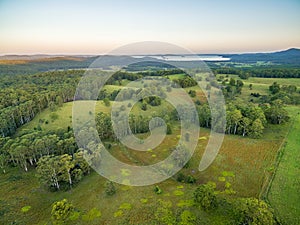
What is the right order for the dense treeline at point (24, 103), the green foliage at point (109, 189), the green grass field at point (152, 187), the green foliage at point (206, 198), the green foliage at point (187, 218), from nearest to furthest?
the green foliage at point (187, 218) → the green foliage at point (206, 198) → the green grass field at point (152, 187) → the green foliage at point (109, 189) → the dense treeline at point (24, 103)

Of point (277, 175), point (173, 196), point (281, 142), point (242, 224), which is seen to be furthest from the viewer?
point (281, 142)

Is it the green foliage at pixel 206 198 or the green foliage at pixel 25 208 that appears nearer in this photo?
the green foliage at pixel 206 198

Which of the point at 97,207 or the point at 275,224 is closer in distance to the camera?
the point at 275,224

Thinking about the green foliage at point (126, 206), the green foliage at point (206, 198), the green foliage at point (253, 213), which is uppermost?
the green foliage at point (253, 213)

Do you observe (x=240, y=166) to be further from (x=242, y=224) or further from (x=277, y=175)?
(x=242, y=224)

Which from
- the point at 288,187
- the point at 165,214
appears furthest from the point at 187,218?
the point at 288,187

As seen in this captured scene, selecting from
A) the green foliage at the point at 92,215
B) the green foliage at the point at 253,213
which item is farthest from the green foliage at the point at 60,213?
the green foliage at the point at 253,213

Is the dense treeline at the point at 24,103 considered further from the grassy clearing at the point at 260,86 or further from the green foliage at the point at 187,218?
the grassy clearing at the point at 260,86

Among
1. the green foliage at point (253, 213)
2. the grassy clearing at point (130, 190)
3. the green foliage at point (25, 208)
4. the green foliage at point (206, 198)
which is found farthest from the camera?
the green foliage at point (25, 208)

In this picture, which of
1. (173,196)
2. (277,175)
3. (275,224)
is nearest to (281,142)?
(277,175)

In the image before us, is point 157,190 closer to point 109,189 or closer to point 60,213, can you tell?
point 109,189
